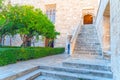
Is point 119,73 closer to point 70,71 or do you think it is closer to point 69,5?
point 70,71

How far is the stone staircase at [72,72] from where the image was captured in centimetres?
518

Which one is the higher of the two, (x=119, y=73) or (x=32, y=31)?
(x=32, y=31)

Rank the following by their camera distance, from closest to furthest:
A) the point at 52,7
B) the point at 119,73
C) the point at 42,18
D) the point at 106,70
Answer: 1. the point at 119,73
2. the point at 106,70
3. the point at 42,18
4. the point at 52,7

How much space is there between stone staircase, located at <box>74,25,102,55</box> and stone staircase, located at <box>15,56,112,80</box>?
3.81 m

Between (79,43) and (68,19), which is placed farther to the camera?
(68,19)

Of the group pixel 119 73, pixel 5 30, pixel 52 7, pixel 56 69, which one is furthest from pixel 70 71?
pixel 52 7

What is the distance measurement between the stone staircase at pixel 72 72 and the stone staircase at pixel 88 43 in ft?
12.5

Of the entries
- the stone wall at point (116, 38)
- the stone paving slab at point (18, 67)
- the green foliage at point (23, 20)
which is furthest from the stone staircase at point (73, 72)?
the green foliage at point (23, 20)

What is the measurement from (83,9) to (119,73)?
14.6 meters

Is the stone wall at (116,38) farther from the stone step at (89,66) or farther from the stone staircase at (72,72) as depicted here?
the stone step at (89,66)

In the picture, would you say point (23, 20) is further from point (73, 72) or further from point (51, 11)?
point (51, 11)

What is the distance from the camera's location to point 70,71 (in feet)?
19.1

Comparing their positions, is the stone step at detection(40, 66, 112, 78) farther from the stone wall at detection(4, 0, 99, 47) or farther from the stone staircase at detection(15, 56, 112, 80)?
the stone wall at detection(4, 0, 99, 47)

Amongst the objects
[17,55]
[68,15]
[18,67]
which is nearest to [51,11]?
[68,15]
